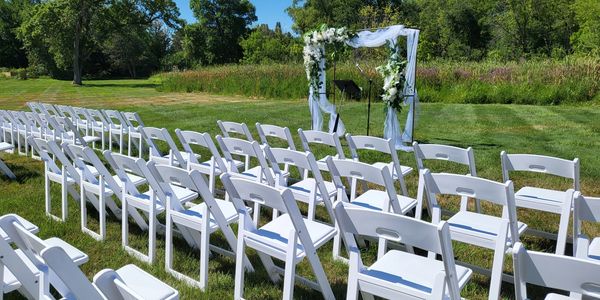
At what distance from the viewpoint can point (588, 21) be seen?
34.9 metres

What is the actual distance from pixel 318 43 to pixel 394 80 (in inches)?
82.0

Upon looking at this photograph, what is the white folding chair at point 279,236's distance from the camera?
2.58m

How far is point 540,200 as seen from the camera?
12.1ft

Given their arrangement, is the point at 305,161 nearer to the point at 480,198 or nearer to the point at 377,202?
the point at 377,202

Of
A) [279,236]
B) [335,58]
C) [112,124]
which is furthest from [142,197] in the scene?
[335,58]

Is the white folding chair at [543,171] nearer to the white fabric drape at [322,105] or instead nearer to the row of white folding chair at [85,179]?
the row of white folding chair at [85,179]

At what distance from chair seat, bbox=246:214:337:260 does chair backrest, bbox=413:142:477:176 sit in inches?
64.7

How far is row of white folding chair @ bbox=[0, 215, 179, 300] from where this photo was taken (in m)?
1.58

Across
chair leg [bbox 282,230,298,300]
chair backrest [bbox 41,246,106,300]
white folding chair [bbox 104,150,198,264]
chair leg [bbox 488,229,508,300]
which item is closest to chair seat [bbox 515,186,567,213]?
chair leg [bbox 488,229,508,300]

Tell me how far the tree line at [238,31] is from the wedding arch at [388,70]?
13.6m

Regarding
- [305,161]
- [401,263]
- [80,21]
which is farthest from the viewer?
[80,21]

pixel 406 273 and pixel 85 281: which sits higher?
pixel 85 281

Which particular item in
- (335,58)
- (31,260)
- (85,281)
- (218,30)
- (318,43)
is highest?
(218,30)

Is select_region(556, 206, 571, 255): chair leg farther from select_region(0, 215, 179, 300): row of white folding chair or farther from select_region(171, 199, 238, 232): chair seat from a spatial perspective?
select_region(0, 215, 179, 300): row of white folding chair
